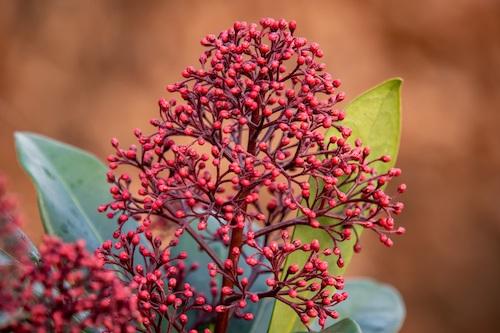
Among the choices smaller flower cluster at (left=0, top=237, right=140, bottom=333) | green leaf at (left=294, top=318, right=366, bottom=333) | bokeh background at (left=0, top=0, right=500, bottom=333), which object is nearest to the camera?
smaller flower cluster at (left=0, top=237, right=140, bottom=333)

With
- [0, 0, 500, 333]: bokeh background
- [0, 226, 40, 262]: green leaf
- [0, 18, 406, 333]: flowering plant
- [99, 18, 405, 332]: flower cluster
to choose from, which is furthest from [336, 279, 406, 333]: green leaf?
[0, 0, 500, 333]: bokeh background

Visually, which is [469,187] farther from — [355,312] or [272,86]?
[272,86]

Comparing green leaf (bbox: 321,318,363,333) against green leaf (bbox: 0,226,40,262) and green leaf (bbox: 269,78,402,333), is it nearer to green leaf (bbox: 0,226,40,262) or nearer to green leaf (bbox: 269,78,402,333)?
green leaf (bbox: 269,78,402,333)

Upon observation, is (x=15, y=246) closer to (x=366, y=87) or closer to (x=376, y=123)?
(x=376, y=123)

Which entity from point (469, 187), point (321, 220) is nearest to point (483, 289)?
point (469, 187)

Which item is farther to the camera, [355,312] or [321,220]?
[355,312]

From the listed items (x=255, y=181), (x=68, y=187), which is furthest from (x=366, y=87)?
(x=255, y=181)
